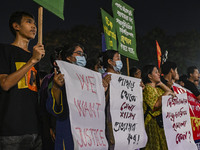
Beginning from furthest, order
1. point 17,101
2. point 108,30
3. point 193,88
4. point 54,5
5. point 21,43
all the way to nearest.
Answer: point 108,30 < point 193,88 < point 54,5 < point 21,43 < point 17,101

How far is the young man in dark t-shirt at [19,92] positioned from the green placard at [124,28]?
3.22m

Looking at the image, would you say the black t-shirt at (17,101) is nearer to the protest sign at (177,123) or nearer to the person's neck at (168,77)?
the protest sign at (177,123)

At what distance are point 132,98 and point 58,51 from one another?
1209 mm

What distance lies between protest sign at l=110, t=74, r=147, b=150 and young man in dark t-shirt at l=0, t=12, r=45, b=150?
109 cm

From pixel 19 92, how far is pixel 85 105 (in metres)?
0.73

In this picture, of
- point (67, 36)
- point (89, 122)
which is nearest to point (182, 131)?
point (89, 122)

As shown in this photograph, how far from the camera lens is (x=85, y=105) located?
9.17 feet

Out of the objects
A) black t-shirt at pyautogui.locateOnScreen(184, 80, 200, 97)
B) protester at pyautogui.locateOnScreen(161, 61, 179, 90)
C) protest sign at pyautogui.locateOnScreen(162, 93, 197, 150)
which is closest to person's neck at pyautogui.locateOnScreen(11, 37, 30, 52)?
protest sign at pyautogui.locateOnScreen(162, 93, 197, 150)

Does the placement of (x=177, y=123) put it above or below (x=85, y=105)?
below

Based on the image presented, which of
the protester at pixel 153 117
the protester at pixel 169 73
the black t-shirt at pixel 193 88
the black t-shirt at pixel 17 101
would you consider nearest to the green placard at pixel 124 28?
the protester at pixel 169 73

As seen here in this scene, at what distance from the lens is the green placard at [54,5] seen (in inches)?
102

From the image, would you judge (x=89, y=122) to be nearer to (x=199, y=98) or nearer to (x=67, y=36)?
(x=199, y=98)

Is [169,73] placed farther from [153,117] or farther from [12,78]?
[12,78]

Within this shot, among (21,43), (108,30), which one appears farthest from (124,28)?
(21,43)
